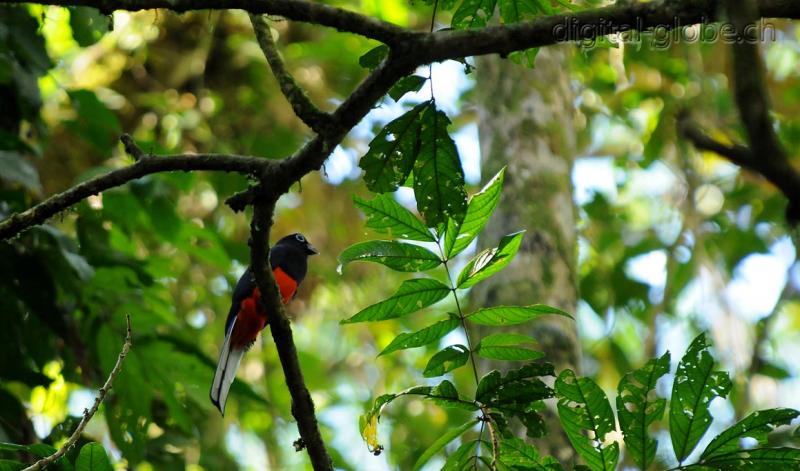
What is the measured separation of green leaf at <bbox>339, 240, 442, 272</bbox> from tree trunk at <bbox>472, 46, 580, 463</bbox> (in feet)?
3.93

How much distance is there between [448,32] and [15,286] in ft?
8.30

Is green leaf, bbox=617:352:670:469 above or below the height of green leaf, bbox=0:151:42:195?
below

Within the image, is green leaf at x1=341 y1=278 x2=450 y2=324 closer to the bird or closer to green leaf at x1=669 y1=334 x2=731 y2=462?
green leaf at x1=669 y1=334 x2=731 y2=462

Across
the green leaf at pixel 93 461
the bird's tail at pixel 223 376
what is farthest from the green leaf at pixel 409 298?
the bird's tail at pixel 223 376

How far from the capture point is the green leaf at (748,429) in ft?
7.07

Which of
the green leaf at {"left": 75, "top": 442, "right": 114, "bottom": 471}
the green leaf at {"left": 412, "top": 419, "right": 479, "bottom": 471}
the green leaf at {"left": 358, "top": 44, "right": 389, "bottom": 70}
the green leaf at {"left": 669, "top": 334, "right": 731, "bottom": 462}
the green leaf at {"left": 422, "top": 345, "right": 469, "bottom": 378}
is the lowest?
the green leaf at {"left": 669, "top": 334, "right": 731, "bottom": 462}

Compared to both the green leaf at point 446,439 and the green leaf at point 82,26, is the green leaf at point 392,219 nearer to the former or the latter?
the green leaf at point 446,439

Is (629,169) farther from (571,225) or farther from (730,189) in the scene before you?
(571,225)

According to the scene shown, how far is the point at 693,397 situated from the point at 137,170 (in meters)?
1.47

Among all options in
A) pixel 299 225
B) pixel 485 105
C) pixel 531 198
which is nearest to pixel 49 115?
pixel 299 225

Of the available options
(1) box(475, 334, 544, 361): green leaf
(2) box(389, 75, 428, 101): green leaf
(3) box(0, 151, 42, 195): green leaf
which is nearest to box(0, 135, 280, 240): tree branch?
(2) box(389, 75, 428, 101): green leaf

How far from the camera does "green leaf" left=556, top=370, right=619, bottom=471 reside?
2.24 meters

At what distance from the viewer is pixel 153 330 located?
14.0 ft

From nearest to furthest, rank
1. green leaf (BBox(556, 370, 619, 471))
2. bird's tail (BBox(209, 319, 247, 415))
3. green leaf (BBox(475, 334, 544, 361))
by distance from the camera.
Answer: green leaf (BBox(556, 370, 619, 471)) < green leaf (BBox(475, 334, 544, 361)) < bird's tail (BBox(209, 319, 247, 415))
